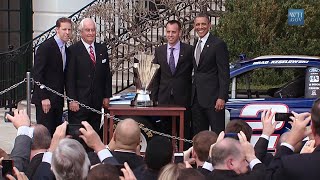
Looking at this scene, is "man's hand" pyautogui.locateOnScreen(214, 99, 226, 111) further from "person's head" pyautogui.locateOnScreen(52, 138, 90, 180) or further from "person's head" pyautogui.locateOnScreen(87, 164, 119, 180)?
"person's head" pyautogui.locateOnScreen(87, 164, 119, 180)

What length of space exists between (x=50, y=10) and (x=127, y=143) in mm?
11678

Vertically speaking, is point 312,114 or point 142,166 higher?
point 312,114

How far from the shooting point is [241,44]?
51.2 ft

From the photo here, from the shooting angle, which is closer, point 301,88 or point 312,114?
point 312,114

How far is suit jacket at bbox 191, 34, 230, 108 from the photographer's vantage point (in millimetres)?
10125

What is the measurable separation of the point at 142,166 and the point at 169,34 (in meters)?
4.34

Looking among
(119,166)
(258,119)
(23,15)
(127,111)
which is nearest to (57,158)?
(119,166)

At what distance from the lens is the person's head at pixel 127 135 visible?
21.4 ft

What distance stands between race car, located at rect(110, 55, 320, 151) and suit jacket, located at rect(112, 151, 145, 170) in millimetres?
3883

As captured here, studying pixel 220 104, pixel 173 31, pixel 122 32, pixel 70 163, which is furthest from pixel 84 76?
pixel 122 32

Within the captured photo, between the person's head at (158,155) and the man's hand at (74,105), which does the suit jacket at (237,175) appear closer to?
the person's head at (158,155)

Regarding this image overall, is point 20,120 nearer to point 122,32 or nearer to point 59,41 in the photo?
point 59,41

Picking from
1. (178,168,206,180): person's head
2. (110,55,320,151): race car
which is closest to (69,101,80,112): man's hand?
(110,55,320,151): race car

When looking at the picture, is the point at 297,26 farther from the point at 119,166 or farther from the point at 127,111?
the point at 119,166
